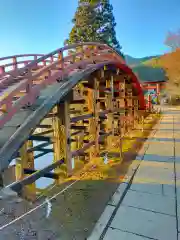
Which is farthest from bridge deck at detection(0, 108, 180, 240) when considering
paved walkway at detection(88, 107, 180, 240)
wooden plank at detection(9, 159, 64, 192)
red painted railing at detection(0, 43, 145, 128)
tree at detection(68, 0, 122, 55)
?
tree at detection(68, 0, 122, 55)

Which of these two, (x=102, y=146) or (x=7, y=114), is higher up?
(x=7, y=114)

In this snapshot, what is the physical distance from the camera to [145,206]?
4.49m

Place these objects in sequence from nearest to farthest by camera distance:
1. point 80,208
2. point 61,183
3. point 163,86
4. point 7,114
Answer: point 7,114 < point 80,208 < point 61,183 < point 163,86

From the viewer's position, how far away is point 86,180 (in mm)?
6074

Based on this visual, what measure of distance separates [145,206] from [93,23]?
25.8 m

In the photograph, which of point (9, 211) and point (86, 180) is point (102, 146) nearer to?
point (86, 180)

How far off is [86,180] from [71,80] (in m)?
3.07

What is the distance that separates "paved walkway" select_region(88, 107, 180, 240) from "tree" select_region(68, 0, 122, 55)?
71.3 ft

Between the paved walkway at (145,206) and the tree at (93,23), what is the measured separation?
71.3 ft

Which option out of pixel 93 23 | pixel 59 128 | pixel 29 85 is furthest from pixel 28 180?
pixel 93 23

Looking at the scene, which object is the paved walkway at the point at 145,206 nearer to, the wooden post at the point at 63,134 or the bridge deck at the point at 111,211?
the bridge deck at the point at 111,211

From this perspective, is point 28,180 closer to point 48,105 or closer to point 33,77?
point 48,105

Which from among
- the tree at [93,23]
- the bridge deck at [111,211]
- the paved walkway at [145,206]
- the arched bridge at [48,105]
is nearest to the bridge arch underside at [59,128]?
the arched bridge at [48,105]

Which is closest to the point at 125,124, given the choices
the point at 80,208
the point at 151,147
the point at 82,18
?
the point at 151,147
